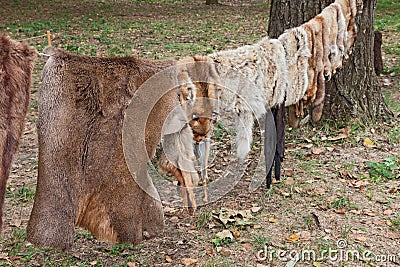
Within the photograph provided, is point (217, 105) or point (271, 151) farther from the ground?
point (217, 105)

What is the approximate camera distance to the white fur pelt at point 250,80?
3.42m

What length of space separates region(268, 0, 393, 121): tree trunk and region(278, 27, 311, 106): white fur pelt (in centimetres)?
122

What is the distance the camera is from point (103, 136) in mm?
2922

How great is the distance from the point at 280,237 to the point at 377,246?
2.24 feet

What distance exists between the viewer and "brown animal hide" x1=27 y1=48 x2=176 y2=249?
279 centimetres

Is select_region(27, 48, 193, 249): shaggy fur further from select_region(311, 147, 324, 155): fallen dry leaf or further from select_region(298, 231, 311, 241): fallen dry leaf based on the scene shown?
select_region(311, 147, 324, 155): fallen dry leaf

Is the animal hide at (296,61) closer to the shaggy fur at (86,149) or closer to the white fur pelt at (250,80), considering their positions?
the white fur pelt at (250,80)

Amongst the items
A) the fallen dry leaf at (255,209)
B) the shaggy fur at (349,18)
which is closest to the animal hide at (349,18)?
the shaggy fur at (349,18)

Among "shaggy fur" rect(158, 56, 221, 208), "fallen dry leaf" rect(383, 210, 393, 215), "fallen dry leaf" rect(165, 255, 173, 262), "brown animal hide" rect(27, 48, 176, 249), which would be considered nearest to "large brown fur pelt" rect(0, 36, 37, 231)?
"brown animal hide" rect(27, 48, 176, 249)

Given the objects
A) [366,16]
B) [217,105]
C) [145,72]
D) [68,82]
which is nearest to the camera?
[68,82]

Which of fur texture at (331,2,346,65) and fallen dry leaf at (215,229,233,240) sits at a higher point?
fur texture at (331,2,346,65)

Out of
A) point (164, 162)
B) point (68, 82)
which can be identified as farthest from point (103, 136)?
point (164, 162)

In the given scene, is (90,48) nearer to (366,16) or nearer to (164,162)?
(366,16)

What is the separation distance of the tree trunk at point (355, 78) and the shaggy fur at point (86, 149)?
2278 mm
